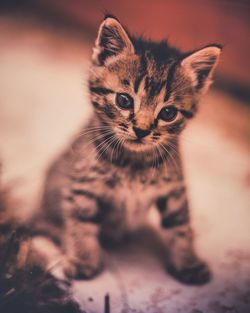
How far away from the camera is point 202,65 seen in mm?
894

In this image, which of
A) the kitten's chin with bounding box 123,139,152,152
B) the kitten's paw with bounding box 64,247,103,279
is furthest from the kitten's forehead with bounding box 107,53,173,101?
the kitten's paw with bounding box 64,247,103,279

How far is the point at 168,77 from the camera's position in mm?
876

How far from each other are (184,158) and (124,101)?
22.4 inches

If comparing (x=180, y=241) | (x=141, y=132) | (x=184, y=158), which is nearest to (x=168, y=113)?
(x=141, y=132)

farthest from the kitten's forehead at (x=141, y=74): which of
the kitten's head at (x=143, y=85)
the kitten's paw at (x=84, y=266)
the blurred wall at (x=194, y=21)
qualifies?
the blurred wall at (x=194, y=21)

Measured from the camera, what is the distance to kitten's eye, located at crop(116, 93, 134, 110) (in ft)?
2.83

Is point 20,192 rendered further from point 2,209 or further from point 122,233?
point 122,233

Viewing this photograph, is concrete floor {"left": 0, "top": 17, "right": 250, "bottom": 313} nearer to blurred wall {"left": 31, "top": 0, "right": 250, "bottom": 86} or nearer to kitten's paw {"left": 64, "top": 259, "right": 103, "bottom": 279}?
kitten's paw {"left": 64, "top": 259, "right": 103, "bottom": 279}

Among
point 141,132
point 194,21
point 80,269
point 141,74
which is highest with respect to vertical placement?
point 194,21

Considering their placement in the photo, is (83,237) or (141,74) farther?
(83,237)

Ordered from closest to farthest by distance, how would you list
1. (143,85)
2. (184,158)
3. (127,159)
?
(143,85)
(127,159)
(184,158)

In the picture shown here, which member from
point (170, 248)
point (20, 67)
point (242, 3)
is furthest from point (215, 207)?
point (20, 67)

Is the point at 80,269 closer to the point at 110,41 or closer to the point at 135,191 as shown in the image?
the point at 135,191

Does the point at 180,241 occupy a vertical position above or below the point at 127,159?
below
